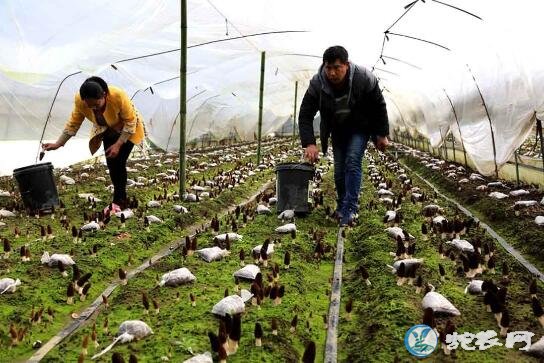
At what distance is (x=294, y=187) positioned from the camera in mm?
8195

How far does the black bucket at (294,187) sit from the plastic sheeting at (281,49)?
4.94 metres

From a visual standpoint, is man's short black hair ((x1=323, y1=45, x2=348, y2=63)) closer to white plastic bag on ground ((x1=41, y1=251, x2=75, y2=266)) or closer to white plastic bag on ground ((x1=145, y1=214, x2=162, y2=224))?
white plastic bag on ground ((x1=145, y1=214, x2=162, y2=224))

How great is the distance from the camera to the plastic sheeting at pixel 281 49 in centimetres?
1032

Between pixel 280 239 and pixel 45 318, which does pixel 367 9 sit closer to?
pixel 280 239

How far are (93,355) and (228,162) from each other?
16.1 metres

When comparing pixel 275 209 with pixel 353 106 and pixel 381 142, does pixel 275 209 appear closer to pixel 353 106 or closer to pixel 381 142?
pixel 381 142

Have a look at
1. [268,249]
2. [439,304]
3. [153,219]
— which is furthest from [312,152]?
[439,304]

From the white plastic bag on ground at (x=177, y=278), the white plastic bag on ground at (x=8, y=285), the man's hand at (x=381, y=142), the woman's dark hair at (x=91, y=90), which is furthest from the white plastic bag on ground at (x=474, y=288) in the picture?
Answer: the woman's dark hair at (x=91, y=90)

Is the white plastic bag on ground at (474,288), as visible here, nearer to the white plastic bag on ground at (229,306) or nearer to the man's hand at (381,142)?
the white plastic bag on ground at (229,306)

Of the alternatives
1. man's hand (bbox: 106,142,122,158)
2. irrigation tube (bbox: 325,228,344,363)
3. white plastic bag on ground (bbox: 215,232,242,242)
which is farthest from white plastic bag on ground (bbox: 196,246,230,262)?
man's hand (bbox: 106,142,122,158)

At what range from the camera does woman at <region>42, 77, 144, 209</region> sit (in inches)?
310

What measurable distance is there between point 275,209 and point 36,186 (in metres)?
3.75

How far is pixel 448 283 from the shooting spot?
481 centimetres

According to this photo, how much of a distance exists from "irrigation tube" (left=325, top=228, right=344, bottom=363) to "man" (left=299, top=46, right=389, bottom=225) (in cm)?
154
